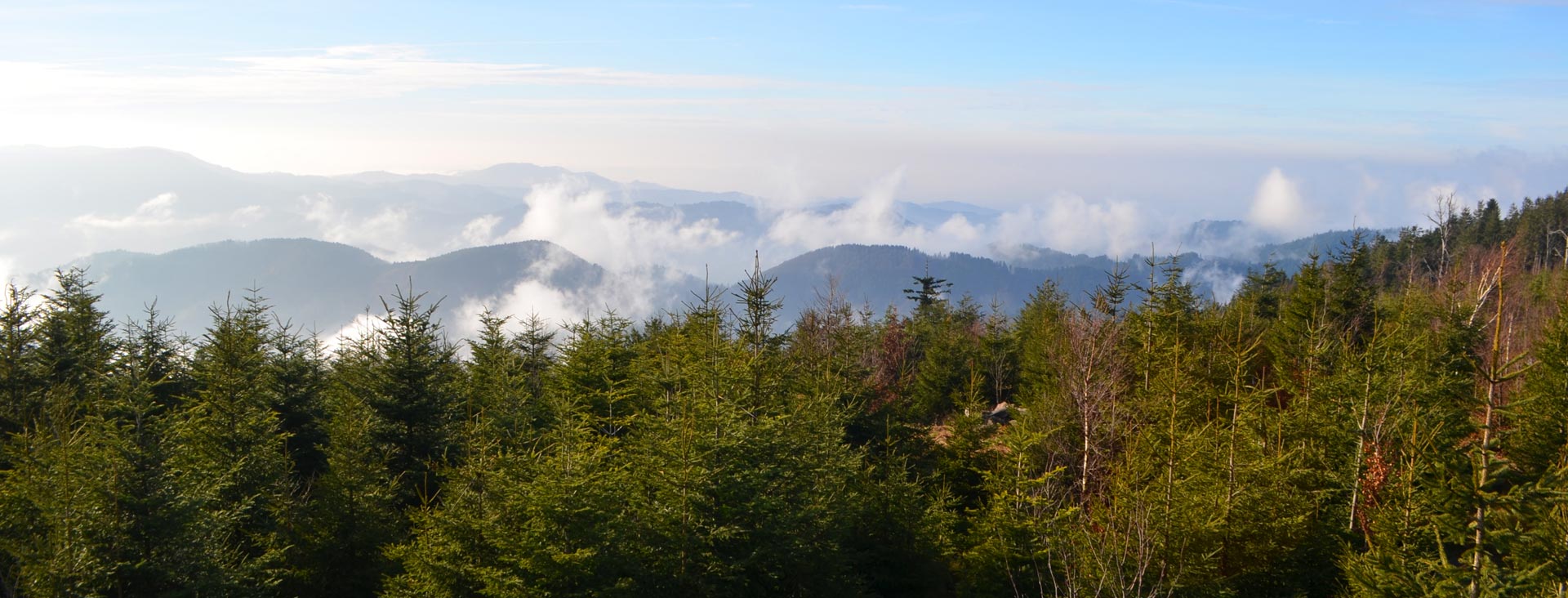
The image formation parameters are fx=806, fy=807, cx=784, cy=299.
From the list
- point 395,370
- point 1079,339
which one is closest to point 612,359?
point 395,370

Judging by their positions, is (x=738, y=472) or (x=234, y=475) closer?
(x=738, y=472)

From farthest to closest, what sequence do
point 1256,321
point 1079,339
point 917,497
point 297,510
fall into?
1. point 1256,321
2. point 1079,339
3. point 917,497
4. point 297,510

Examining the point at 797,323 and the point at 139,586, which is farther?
the point at 797,323

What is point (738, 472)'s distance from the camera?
1492 cm

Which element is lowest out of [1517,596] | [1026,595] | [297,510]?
[1026,595]

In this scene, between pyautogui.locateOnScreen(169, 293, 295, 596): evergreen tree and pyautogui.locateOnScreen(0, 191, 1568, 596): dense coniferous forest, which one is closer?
pyautogui.locateOnScreen(0, 191, 1568, 596): dense coniferous forest

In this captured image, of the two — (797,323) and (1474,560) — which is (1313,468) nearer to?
(1474,560)

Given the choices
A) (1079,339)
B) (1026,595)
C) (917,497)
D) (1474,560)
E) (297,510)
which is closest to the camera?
(1474,560)

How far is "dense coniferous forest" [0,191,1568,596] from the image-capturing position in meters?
13.0

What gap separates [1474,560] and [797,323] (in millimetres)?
29995

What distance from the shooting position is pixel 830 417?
20.9m

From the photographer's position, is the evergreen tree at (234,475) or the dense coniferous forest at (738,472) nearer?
the dense coniferous forest at (738,472)

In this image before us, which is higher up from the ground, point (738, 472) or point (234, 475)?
point (738, 472)

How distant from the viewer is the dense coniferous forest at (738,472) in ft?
42.6
